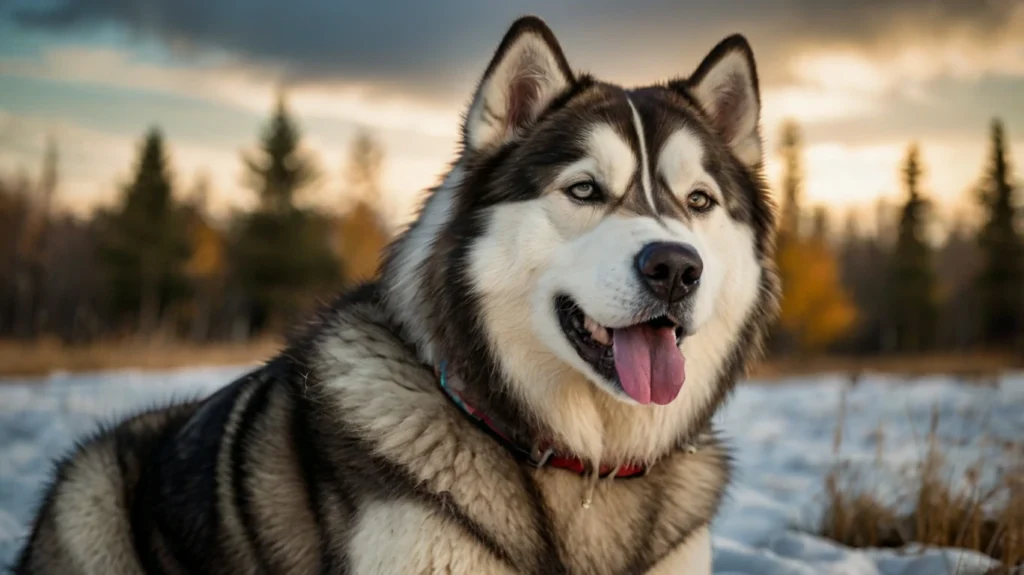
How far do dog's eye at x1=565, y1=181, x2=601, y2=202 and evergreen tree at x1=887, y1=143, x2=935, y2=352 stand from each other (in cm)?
4100

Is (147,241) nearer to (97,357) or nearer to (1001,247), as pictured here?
(97,357)

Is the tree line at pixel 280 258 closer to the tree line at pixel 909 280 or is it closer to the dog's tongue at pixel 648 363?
the tree line at pixel 909 280

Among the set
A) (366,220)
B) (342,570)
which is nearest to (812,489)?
(342,570)

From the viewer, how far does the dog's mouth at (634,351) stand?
2299 mm

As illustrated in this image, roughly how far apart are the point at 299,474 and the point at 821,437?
5.95 metres

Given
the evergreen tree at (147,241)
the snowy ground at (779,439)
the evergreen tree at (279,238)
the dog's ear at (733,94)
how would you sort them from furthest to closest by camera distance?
the evergreen tree at (147,241) → the evergreen tree at (279,238) → the snowy ground at (779,439) → the dog's ear at (733,94)

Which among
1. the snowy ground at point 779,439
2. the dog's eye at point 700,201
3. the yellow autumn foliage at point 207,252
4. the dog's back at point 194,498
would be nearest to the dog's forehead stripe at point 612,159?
the dog's eye at point 700,201

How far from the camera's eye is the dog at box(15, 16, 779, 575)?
2.24 m

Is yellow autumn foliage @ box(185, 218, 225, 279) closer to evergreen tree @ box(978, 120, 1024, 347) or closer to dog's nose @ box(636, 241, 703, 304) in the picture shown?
dog's nose @ box(636, 241, 703, 304)

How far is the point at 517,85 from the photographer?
269 centimetres

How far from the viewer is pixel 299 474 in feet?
7.86

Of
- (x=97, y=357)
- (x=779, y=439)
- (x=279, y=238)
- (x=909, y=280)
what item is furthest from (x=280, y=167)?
(x=909, y=280)

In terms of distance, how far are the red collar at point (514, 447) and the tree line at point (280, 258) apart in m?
21.6

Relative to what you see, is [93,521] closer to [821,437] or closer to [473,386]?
[473,386]
